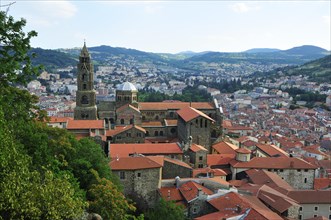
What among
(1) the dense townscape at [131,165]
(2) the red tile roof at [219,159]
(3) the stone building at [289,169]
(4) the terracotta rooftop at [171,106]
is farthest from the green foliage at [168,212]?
(4) the terracotta rooftop at [171,106]

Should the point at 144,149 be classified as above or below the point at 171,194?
above

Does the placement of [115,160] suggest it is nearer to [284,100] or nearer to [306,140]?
[306,140]

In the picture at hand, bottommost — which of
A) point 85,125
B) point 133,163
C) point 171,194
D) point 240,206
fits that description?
point 171,194

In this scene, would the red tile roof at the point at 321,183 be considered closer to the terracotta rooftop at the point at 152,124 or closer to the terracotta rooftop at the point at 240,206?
the terracotta rooftop at the point at 240,206

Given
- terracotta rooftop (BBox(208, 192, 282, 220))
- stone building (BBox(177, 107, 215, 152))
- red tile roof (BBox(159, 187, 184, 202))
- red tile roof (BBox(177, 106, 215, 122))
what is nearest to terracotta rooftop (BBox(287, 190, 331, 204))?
terracotta rooftop (BBox(208, 192, 282, 220))

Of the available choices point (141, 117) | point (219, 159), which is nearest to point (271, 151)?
point (219, 159)

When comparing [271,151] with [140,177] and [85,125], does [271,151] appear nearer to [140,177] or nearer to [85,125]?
[140,177]

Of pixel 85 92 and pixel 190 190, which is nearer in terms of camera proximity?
pixel 190 190
